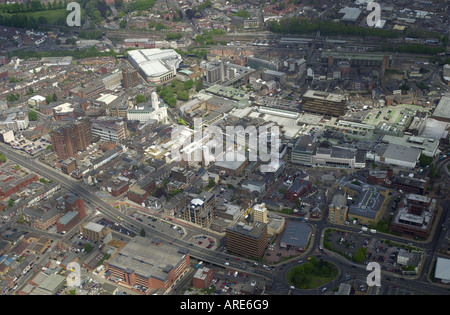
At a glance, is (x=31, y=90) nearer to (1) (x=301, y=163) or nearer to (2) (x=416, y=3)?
(1) (x=301, y=163)

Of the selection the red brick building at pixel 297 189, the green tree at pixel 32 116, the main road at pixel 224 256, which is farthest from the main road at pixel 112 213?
the red brick building at pixel 297 189

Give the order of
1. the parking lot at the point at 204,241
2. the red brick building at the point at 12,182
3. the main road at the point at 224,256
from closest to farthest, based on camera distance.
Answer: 1. the main road at the point at 224,256
2. the parking lot at the point at 204,241
3. the red brick building at the point at 12,182

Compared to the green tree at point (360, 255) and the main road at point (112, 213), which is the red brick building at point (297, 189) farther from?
the main road at point (112, 213)

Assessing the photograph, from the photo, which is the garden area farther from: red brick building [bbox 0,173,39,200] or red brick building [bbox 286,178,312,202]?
red brick building [bbox 0,173,39,200]

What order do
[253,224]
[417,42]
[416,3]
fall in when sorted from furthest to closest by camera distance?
[416,3], [417,42], [253,224]

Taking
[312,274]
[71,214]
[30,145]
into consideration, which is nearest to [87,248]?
[71,214]

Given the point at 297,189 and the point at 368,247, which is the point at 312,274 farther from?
the point at 297,189

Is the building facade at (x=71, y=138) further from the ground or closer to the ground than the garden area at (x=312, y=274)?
further from the ground

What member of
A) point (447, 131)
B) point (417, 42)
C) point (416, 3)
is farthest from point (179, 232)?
point (416, 3)
